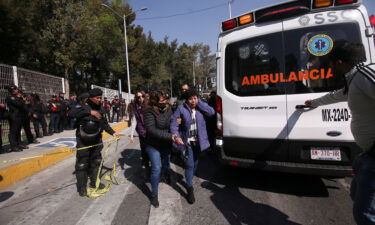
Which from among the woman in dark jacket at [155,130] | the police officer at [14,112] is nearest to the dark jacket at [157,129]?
the woman in dark jacket at [155,130]

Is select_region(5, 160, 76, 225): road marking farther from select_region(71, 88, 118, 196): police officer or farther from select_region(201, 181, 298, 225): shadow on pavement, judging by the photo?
select_region(201, 181, 298, 225): shadow on pavement

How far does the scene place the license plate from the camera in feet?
9.53

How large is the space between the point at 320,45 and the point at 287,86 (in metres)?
0.63

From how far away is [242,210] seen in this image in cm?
303

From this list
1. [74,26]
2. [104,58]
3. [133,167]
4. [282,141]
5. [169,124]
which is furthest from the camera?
[104,58]

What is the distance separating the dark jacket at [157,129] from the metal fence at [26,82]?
18.5 ft

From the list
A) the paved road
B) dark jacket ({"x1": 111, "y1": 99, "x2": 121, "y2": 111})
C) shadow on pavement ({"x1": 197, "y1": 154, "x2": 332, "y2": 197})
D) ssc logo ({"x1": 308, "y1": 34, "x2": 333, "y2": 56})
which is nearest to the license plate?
the paved road

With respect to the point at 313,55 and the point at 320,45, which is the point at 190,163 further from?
the point at 320,45

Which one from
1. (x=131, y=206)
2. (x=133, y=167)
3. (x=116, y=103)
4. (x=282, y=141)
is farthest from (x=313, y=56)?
(x=116, y=103)

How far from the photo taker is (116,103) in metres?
15.1

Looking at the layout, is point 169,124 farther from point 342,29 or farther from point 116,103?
point 116,103

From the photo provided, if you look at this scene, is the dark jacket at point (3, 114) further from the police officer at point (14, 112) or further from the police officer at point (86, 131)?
the police officer at point (86, 131)

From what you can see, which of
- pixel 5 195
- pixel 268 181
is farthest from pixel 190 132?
pixel 5 195

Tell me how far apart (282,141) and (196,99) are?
4.31 feet
